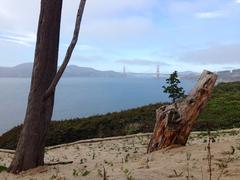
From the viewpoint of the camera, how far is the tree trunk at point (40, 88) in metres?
10.8

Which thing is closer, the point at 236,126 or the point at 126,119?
the point at 236,126

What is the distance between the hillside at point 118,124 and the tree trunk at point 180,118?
8.12 m

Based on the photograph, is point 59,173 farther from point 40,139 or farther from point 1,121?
point 1,121

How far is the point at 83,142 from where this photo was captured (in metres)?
19.4

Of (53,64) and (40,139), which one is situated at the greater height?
(53,64)

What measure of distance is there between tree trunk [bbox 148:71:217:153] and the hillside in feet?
26.6

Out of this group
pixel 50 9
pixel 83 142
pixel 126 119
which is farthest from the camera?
pixel 126 119

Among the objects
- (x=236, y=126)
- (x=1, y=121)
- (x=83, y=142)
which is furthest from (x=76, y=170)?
(x=1, y=121)

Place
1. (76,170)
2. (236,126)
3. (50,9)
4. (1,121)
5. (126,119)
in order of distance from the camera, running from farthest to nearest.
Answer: (1,121), (126,119), (236,126), (50,9), (76,170)

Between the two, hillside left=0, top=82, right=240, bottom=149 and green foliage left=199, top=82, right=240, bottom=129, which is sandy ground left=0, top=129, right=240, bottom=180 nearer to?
green foliage left=199, top=82, right=240, bottom=129

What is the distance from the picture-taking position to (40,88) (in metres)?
10.9

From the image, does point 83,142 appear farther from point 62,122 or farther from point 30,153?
point 30,153

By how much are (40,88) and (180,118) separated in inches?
146

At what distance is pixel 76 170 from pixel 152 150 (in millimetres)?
3335
